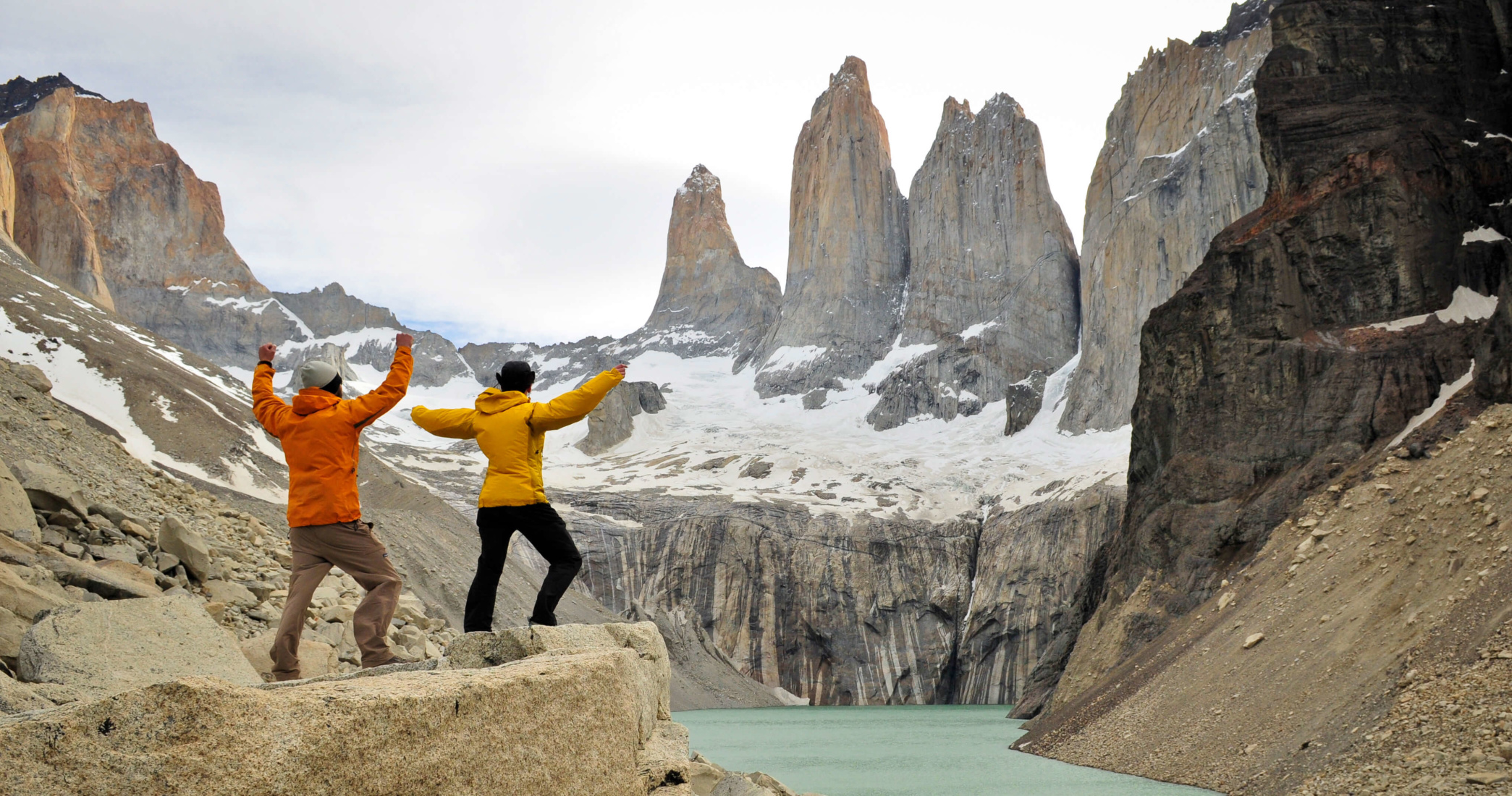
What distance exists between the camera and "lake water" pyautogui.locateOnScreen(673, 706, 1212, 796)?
18156 mm

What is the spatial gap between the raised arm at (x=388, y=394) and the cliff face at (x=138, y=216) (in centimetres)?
9879

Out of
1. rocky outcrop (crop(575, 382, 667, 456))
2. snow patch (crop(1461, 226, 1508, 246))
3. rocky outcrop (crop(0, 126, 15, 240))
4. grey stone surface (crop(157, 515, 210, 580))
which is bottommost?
rocky outcrop (crop(575, 382, 667, 456))

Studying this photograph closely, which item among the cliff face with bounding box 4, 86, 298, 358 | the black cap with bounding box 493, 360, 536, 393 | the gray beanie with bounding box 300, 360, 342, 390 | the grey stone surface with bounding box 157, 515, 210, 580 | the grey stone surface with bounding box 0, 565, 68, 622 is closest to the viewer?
the grey stone surface with bounding box 0, 565, 68, 622

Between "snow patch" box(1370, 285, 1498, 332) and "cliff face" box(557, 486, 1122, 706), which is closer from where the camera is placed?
"snow patch" box(1370, 285, 1498, 332)

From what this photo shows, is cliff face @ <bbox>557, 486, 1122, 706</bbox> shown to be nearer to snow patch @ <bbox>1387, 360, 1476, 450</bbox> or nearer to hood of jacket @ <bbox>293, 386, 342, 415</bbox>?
snow patch @ <bbox>1387, 360, 1476, 450</bbox>

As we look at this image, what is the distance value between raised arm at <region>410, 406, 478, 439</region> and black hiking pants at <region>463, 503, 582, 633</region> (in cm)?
62

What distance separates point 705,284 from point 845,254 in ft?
114

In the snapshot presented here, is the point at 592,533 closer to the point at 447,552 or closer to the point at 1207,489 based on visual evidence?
the point at 447,552

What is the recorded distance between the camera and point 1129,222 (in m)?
77.1

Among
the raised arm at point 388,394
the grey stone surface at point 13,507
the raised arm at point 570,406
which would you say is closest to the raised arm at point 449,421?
the raised arm at point 388,394

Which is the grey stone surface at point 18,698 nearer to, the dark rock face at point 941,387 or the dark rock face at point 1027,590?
the dark rock face at point 1027,590

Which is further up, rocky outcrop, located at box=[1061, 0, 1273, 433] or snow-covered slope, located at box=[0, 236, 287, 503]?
rocky outcrop, located at box=[1061, 0, 1273, 433]

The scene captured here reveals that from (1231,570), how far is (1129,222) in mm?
55042

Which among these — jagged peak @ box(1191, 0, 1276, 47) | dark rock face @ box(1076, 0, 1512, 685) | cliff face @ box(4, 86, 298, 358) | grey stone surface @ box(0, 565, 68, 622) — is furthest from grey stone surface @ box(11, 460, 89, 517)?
cliff face @ box(4, 86, 298, 358)
